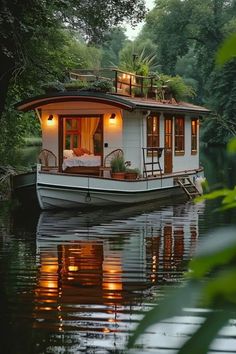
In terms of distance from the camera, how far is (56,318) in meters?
6.25

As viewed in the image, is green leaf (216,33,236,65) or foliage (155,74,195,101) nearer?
green leaf (216,33,236,65)

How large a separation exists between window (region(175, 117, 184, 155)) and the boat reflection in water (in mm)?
6088

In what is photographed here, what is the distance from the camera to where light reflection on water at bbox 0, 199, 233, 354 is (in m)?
5.80

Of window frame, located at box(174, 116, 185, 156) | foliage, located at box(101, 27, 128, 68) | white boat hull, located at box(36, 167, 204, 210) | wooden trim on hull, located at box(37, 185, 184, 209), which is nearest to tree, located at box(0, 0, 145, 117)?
white boat hull, located at box(36, 167, 204, 210)

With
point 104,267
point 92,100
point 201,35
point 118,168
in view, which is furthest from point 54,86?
point 201,35

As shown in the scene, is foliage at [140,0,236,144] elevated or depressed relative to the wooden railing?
elevated

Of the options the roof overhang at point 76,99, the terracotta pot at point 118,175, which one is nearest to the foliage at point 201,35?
the roof overhang at point 76,99

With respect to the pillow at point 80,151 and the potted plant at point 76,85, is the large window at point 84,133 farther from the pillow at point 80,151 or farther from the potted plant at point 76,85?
the potted plant at point 76,85

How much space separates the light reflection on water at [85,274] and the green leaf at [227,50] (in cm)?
198

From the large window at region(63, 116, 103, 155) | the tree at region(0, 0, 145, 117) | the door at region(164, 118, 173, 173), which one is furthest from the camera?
the door at region(164, 118, 173, 173)

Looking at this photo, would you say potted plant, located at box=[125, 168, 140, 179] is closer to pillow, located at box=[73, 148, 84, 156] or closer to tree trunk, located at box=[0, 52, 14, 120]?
pillow, located at box=[73, 148, 84, 156]

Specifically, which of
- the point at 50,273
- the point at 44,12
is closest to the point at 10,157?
the point at 44,12

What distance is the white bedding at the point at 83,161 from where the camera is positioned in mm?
18984

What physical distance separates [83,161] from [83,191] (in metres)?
2.16
